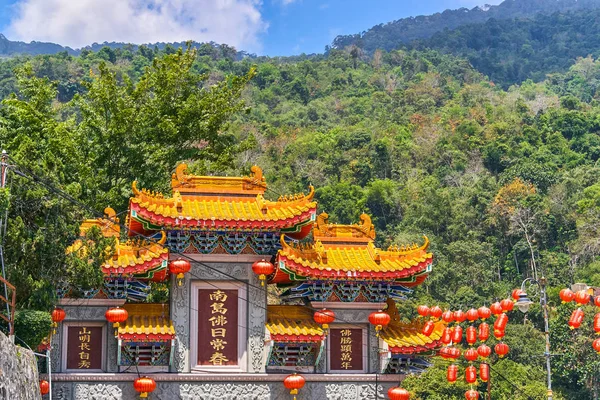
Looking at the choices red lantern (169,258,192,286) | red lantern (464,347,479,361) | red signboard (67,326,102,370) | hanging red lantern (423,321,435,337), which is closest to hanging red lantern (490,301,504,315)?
red lantern (464,347,479,361)

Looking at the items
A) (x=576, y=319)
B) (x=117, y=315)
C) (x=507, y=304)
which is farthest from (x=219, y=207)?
(x=576, y=319)

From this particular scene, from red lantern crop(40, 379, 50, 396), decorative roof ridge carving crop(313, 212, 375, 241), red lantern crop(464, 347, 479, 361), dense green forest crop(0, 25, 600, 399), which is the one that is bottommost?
red lantern crop(40, 379, 50, 396)

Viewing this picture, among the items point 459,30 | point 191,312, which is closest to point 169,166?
point 191,312

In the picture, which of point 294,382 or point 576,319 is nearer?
point 294,382

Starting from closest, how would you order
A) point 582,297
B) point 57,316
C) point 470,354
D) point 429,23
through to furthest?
point 57,316 → point 582,297 → point 470,354 → point 429,23

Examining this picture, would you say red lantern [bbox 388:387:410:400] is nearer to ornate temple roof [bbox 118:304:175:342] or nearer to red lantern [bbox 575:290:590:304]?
ornate temple roof [bbox 118:304:175:342]

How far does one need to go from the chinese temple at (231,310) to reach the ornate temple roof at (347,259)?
0.03 meters

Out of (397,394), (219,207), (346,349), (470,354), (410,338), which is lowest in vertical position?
(397,394)

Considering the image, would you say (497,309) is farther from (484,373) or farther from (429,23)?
(429,23)

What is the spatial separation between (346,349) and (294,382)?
1192 mm

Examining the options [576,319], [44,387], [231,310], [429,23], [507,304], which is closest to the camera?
[44,387]

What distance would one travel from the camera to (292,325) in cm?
1664

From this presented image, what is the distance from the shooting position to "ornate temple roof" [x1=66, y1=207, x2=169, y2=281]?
15906 mm

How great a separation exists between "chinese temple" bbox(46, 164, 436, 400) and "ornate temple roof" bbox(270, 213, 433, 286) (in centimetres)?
3
